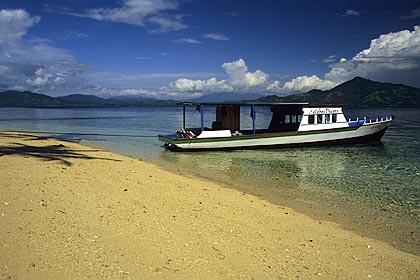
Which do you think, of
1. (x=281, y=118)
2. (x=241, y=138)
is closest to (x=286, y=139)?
(x=281, y=118)

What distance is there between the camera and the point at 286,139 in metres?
26.7

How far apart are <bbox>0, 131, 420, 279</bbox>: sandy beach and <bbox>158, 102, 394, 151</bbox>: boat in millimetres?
14430

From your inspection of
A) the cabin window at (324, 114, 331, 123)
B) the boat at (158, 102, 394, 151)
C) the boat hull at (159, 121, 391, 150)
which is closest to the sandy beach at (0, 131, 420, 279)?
the boat hull at (159, 121, 391, 150)

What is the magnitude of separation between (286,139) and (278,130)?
243 centimetres

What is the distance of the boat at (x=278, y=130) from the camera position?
2500 centimetres

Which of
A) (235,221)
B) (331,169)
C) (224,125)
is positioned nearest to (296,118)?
(224,125)

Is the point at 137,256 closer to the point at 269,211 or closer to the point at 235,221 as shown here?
the point at 235,221

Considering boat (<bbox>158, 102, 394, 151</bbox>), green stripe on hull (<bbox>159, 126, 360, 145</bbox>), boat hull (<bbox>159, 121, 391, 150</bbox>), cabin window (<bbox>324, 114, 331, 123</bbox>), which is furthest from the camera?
cabin window (<bbox>324, 114, 331, 123</bbox>)

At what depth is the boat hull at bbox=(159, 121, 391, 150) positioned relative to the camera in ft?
81.1

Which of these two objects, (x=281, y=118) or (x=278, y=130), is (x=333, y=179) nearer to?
(x=278, y=130)

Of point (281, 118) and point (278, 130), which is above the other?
point (281, 118)

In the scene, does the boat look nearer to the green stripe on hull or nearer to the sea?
the green stripe on hull

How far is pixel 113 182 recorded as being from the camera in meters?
11.5

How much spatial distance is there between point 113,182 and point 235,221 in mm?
5146
